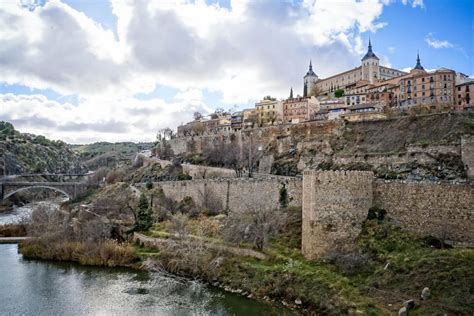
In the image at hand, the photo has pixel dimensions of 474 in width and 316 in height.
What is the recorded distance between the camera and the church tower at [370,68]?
82.1 metres

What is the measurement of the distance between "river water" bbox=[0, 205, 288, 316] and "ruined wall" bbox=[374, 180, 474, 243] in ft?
25.6

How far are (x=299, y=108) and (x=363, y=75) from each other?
17.3m

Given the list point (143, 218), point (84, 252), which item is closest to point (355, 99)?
point (143, 218)

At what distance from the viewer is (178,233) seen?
30.0 meters

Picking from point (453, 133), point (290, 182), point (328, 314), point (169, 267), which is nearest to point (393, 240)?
point (328, 314)

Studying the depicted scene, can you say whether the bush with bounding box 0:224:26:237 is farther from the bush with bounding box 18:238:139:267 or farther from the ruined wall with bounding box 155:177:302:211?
the ruined wall with bounding box 155:177:302:211

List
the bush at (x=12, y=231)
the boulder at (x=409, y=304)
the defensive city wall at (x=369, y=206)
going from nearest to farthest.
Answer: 1. the boulder at (x=409, y=304)
2. the defensive city wall at (x=369, y=206)
3. the bush at (x=12, y=231)

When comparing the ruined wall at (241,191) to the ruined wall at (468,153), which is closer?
the ruined wall at (241,191)

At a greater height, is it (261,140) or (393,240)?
(261,140)

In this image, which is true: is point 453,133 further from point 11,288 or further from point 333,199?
point 11,288

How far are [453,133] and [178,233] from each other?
78.8ft

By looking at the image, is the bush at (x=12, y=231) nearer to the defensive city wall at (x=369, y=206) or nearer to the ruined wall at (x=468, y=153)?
the defensive city wall at (x=369, y=206)

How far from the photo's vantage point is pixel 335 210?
2211cm

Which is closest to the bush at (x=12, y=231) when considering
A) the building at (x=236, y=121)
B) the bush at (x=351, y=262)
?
the bush at (x=351, y=262)
